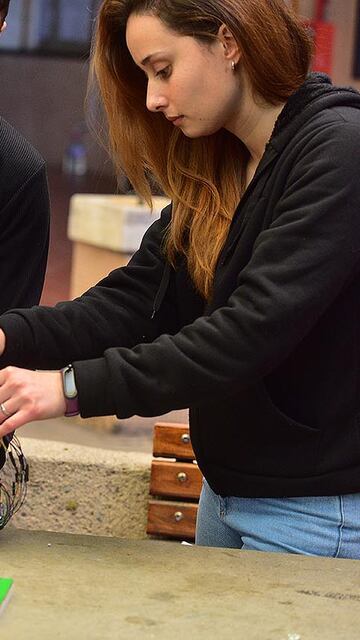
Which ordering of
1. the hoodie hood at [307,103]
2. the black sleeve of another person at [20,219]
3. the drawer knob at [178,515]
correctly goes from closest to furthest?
1. the hoodie hood at [307,103]
2. the black sleeve of another person at [20,219]
3. the drawer knob at [178,515]

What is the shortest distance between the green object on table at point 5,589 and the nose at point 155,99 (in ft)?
2.40

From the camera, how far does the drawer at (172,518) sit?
9.19ft

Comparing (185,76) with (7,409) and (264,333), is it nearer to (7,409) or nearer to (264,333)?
(264,333)

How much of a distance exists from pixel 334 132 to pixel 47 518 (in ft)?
4.64

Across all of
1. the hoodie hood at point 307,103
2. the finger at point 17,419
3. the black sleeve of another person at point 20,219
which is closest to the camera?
the finger at point 17,419

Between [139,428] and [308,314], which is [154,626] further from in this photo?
[139,428]

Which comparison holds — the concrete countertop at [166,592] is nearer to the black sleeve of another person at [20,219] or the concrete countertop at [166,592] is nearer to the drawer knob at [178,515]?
the black sleeve of another person at [20,219]

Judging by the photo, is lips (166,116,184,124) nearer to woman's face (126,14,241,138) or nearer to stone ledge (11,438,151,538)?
woman's face (126,14,241,138)

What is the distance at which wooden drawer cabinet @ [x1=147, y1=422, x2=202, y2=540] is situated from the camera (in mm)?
2809

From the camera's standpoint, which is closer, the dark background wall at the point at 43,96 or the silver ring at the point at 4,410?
the silver ring at the point at 4,410

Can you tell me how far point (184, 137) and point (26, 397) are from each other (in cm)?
63

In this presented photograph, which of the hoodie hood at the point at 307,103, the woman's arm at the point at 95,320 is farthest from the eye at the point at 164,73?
the woman's arm at the point at 95,320

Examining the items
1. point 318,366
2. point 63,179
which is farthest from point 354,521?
point 63,179

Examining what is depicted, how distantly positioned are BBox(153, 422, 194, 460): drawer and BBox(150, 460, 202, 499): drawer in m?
0.02
